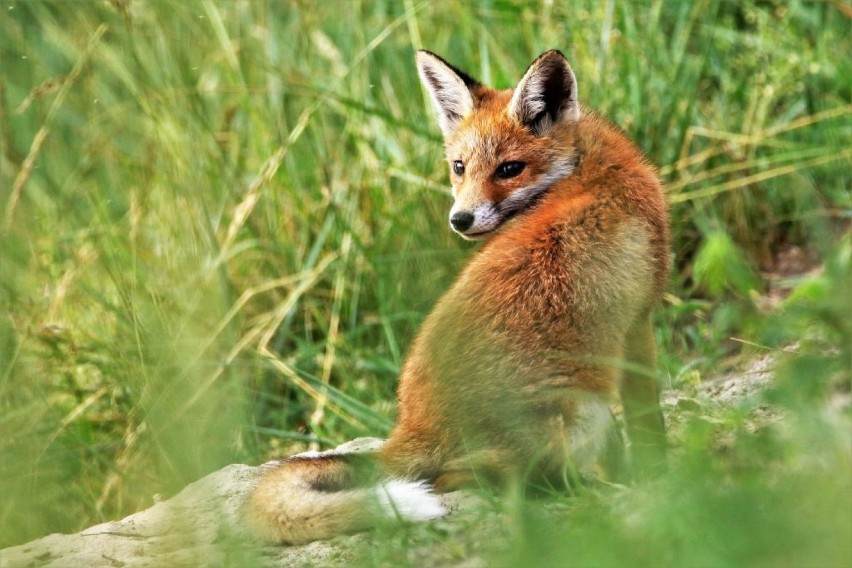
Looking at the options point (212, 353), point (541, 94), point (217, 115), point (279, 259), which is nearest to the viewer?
point (541, 94)

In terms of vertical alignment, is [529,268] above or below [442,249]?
above

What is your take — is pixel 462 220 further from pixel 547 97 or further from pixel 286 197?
pixel 286 197

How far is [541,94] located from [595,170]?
1.91ft

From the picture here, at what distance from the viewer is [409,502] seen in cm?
364

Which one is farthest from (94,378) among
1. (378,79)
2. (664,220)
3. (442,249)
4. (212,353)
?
(664,220)

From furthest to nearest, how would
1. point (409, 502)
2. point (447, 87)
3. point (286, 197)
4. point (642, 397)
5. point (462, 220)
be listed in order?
point (286, 197) < point (447, 87) < point (462, 220) < point (642, 397) < point (409, 502)

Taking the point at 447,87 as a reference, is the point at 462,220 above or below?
below

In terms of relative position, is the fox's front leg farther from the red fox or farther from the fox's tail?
the fox's tail

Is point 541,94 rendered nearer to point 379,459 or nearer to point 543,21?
point 379,459

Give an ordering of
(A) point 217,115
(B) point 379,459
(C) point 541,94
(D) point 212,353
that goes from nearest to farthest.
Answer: (B) point 379,459, (C) point 541,94, (D) point 212,353, (A) point 217,115

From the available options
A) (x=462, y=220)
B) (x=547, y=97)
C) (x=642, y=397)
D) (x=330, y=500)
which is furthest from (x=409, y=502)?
(x=547, y=97)

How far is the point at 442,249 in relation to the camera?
6598 millimetres

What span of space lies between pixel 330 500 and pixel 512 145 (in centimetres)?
184

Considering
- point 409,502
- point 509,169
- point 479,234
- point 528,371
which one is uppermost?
point 509,169
